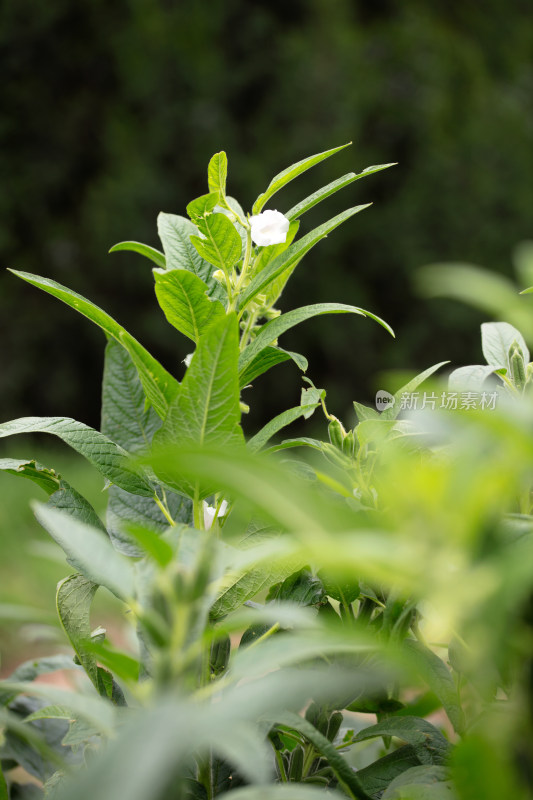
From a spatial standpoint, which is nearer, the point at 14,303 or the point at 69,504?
the point at 69,504

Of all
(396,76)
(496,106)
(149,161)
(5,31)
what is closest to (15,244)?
(149,161)

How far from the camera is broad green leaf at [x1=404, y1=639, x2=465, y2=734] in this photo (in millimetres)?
307

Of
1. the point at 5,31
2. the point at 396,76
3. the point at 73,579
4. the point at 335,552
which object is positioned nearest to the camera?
the point at 335,552

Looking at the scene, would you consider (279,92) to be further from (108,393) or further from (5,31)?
(108,393)

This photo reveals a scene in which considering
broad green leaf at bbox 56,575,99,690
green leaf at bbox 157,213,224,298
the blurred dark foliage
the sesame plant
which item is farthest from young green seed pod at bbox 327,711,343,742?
the blurred dark foliage

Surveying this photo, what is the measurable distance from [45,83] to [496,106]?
336 cm

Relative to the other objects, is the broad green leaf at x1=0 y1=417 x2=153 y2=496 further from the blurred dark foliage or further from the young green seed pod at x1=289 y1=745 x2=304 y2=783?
the blurred dark foliage

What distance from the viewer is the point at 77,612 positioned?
35 centimetres

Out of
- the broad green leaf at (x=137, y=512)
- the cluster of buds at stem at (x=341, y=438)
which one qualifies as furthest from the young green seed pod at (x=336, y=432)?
the broad green leaf at (x=137, y=512)

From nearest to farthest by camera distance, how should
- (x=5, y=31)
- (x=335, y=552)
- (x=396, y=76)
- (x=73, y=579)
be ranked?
(x=335, y=552)
(x=73, y=579)
(x=5, y=31)
(x=396, y=76)

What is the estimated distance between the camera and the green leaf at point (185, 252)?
1.33 ft

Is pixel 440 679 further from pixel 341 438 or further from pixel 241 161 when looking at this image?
pixel 241 161

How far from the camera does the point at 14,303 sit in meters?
4.75

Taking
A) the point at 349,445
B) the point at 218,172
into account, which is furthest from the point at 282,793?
the point at 218,172
